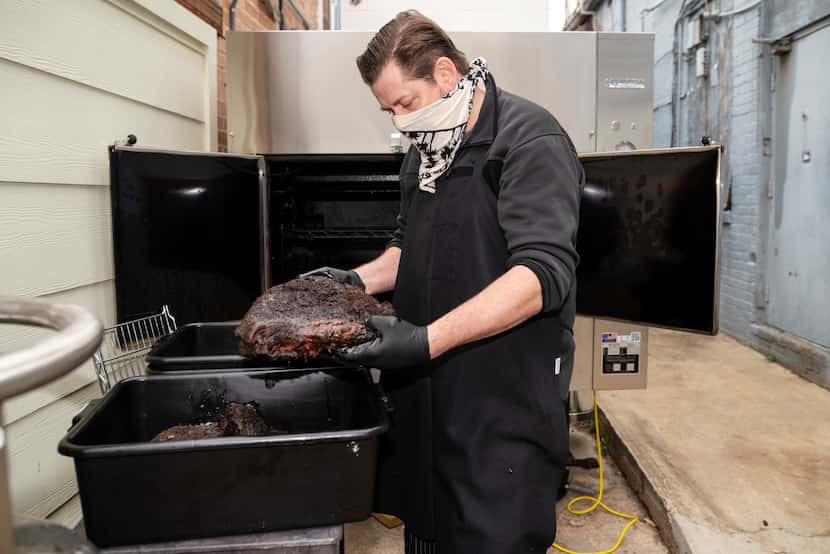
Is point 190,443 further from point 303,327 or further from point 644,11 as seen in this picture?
point 644,11

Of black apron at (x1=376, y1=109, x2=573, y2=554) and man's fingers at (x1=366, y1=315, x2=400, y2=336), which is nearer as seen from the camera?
man's fingers at (x1=366, y1=315, x2=400, y2=336)

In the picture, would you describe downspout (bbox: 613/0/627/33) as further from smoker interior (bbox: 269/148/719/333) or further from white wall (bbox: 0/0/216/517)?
white wall (bbox: 0/0/216/517)

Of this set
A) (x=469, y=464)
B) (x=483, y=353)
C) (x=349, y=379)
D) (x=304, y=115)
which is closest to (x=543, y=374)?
(x=483, y=353)

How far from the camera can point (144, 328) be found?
2.23 m

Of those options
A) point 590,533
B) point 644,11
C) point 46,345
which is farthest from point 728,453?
point 644,11

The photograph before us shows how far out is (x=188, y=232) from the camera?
2.37 metres

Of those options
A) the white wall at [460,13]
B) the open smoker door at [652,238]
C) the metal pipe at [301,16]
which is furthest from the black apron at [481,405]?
the white wall at [460,13]

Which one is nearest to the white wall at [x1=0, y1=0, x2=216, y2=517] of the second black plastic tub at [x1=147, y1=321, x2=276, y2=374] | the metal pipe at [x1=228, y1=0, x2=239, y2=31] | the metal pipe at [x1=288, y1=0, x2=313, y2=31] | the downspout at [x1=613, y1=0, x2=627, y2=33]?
the second black plastic tub at [x1=147, y1=321, x2=276, y2=374]

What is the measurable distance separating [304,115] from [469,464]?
1651 millimetres

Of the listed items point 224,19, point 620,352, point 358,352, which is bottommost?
point 620,352

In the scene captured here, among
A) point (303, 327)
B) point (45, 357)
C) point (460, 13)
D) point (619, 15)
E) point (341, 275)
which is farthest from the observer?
point (619, 15)

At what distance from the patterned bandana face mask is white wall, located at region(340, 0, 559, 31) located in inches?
266

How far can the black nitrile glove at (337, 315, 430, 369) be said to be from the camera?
1.29 metres

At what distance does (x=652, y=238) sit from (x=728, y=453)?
1480 millimetres
